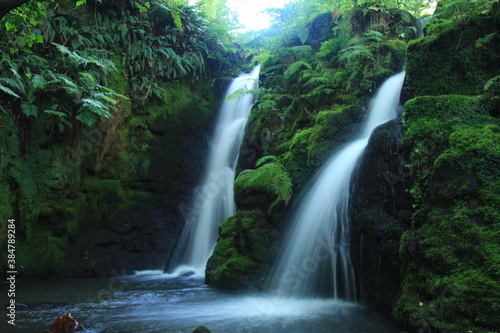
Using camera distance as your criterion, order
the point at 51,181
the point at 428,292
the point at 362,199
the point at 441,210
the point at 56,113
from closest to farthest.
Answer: the point at 428,292 < the point at 441,210 < the point at 362,199 < the point at 56,113 < the point at 51,181

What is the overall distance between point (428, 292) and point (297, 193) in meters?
3.65

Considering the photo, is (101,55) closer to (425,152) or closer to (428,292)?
(425,152)

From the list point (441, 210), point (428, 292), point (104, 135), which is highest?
point (104, 135)

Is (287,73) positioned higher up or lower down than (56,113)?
higher up

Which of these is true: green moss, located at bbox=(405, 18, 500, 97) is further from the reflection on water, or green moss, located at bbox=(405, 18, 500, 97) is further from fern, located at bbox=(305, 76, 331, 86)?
the reflection on water

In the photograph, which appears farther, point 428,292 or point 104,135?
point 104,135

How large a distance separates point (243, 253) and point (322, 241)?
189 cm

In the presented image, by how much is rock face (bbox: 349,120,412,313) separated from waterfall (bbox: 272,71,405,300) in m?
0.31

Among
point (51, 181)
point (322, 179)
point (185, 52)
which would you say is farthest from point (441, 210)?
point (185, 52)

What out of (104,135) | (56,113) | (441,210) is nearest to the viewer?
(441,210)

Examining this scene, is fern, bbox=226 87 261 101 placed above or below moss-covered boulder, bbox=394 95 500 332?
above

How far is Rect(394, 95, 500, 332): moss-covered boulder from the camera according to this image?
335 cm

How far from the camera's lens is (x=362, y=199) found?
5195mm

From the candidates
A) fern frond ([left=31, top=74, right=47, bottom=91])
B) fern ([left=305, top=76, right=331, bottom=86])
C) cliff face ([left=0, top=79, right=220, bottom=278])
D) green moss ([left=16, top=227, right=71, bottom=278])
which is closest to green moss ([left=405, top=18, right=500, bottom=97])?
fern ([left=305, top=76, right=331, bottom=86])
